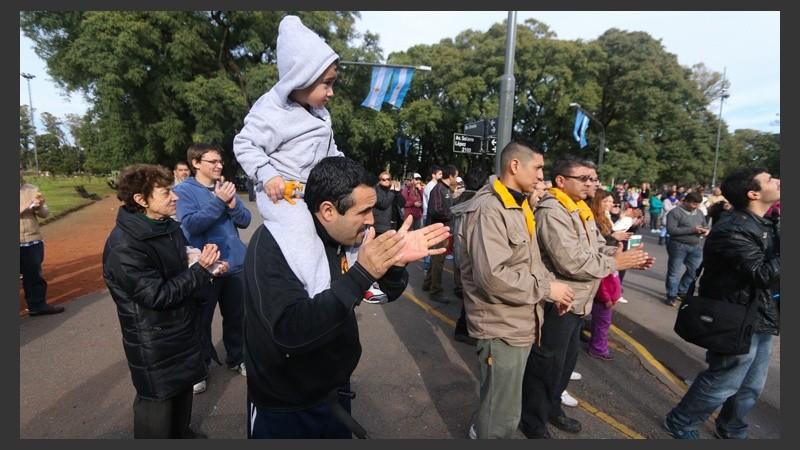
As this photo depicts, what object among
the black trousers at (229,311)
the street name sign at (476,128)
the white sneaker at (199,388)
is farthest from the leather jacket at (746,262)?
the street name sign at (476,128)

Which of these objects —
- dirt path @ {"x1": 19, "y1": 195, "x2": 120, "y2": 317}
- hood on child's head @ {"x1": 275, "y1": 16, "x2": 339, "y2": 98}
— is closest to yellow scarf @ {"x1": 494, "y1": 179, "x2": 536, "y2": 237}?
hood on child's head @ {"x1": 275, "y1": 16, "x2": 339, "y2": 98}

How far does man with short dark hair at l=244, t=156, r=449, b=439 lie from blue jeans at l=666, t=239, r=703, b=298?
257 inches

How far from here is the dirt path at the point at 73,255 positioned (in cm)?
651

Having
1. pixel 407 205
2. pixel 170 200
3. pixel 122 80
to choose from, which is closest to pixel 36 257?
pixel 170 200

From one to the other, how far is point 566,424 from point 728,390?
3.85 ft

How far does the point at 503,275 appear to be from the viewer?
235 centimetres

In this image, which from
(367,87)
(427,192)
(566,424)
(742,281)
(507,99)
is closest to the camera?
(742,281)

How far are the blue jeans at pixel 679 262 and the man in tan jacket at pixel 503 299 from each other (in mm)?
5139

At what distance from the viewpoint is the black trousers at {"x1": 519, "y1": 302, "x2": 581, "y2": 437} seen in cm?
288

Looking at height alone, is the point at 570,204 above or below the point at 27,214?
above

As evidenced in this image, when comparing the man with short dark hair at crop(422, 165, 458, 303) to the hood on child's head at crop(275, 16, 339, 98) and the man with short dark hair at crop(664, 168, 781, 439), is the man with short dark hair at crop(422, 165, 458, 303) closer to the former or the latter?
the man with short dark hair at crop(664, 168, 781, 439)

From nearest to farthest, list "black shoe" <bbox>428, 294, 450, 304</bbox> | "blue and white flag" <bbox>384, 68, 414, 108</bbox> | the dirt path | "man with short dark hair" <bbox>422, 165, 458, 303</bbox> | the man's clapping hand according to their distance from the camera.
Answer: the man's clapping hand, "black shoe" <bbox>428, 294, 450, 304</bbox>, "man with short dark hair" <bbox>422, 165, 458, 303</bbox>, the dirt path, "blue and white flag" <bbox>384, 68, 414, 108</bbox>

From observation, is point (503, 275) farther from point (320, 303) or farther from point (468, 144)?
point (468, 144)

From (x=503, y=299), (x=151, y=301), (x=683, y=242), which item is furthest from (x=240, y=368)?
(x=683, y=242)
